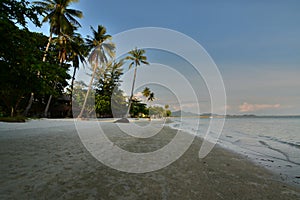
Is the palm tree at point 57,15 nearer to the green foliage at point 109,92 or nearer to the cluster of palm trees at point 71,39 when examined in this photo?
the cluster of palm trees at point 71,39

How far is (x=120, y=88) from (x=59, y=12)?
19.1m

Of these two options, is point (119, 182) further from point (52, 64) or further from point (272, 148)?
point (272, 148)

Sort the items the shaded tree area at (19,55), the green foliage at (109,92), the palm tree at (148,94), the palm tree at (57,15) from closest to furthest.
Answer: the shaded tree area at (19,55), the palm tree at (57,15), the green foliage at (109,92), the palm tree at (148,94)

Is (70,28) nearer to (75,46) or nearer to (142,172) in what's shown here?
(75,46)

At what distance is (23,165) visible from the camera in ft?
10.7

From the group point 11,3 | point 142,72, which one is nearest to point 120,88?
point 142,72

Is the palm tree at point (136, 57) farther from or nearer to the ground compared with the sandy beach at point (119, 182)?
farther from the ground

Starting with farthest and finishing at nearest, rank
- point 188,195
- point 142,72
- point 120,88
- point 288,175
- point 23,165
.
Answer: point 120,88
point 142,72
point 288,175
point 23,165
point 188,195

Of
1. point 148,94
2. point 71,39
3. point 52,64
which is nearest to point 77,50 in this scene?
point 71,39

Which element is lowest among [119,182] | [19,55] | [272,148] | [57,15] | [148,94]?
[272,148]

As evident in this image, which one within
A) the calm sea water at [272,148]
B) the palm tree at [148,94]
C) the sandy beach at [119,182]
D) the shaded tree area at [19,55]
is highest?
the palm tree at [148,94]

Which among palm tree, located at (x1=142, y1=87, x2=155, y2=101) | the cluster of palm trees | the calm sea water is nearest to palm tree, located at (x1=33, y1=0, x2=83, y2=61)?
the cluster of palm trees

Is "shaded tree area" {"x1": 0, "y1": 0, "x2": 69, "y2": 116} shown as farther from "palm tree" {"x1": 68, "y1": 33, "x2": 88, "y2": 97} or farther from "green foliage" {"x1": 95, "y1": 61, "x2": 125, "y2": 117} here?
"green foliage" {"x1": 95, "y1": 61, "x2": 125, "y2": 117}

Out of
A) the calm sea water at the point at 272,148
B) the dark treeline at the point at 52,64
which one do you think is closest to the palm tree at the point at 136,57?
the dark treeline at the point at 52,64
